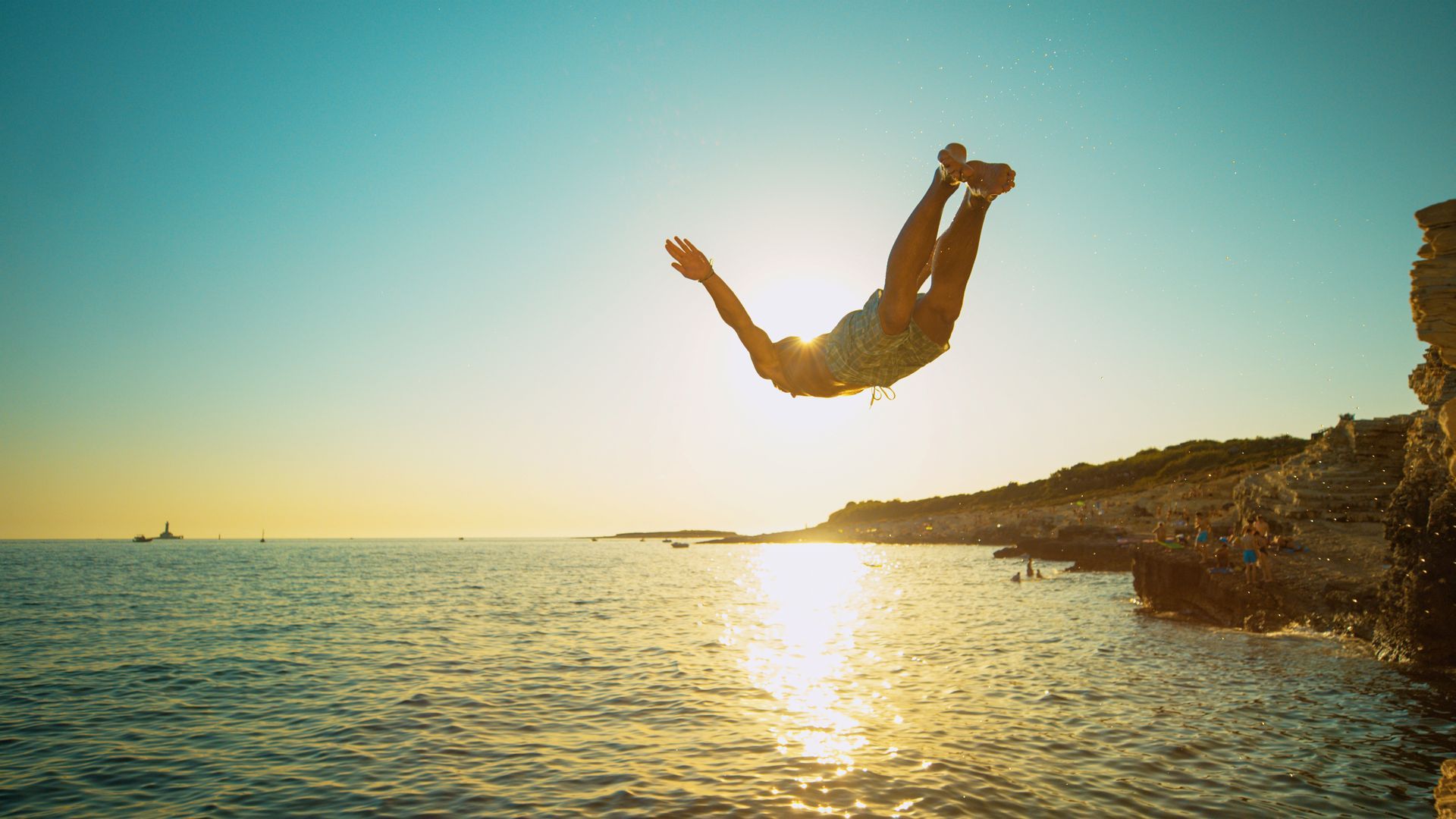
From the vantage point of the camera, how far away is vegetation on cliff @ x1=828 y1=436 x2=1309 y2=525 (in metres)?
89.0

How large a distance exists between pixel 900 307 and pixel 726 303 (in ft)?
5.40

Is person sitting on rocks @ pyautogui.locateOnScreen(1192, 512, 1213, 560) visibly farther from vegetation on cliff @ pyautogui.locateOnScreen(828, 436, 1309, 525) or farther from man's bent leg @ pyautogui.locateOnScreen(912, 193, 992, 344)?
vegetation on cliff @ pyautogui.locateOnScreen(828, 436, 1309, 525)

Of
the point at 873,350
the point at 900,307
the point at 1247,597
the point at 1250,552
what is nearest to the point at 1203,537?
the point at 1247,597

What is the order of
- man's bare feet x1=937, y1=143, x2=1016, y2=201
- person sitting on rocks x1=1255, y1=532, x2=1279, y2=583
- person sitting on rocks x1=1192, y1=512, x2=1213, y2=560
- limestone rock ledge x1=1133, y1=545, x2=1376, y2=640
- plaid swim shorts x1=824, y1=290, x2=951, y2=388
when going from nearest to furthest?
man's bare feet x1=937, y1=143, x2=1016, y2=201 → plaid swim shorts x1=824, y1=290, x2=951, y2=388 → limestone rock ledge x1=1133, y1=545, x2=1376, y2=640 → person sitting on rocks x1=1255, y1=532, x2=1279, y2=583 → person sitting on rocks x1=1192, y1=512, x2=1213, y2=560

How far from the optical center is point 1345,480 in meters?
35.8

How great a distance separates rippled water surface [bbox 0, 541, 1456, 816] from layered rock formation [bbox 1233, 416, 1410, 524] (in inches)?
419

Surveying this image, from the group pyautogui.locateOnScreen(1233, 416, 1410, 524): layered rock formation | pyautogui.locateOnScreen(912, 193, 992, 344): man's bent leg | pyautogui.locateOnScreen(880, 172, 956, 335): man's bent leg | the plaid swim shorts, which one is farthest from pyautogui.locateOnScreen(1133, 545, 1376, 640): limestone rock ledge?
pyautogui.locateOnScreen(880, 172, 956, 335): man's bent leg

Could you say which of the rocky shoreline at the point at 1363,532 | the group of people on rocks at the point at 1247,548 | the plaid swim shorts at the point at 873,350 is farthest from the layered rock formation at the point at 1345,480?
the plaid swim shorts at the point at 873,350

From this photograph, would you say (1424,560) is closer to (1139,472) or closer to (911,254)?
(911,254)

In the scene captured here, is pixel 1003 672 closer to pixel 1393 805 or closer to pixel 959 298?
pixel 1393 805

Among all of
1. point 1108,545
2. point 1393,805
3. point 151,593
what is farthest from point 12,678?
point 1108,545

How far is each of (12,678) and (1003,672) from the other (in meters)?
28.4

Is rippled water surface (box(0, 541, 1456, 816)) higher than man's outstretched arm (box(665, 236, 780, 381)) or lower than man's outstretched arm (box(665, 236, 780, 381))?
lower

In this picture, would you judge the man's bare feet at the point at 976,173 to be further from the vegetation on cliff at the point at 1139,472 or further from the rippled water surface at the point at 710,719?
the vegetation on cliff at the point at 1139,472
